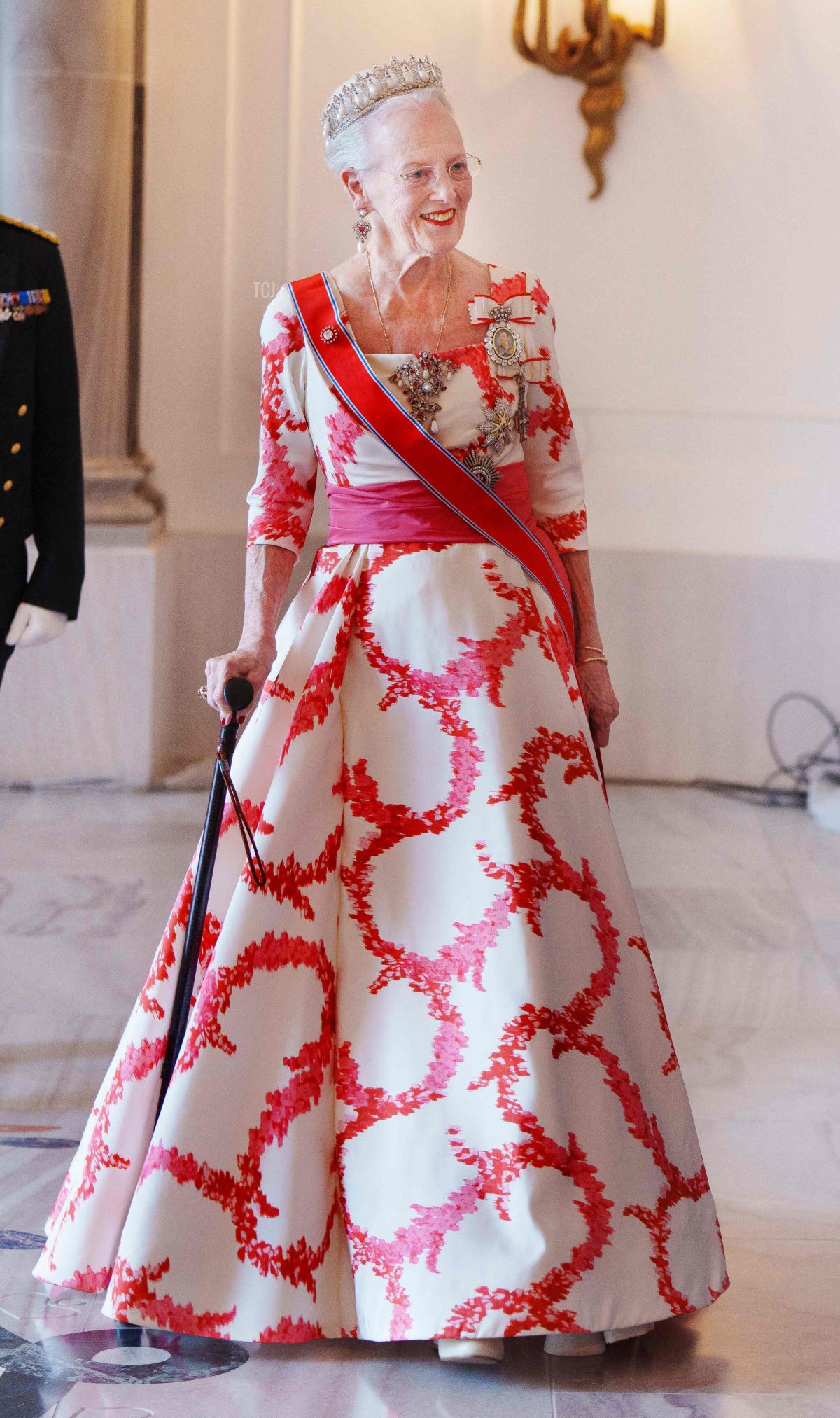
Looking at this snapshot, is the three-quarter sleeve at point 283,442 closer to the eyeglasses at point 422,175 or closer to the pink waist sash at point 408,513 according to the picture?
the pink waist sash at point 408,513

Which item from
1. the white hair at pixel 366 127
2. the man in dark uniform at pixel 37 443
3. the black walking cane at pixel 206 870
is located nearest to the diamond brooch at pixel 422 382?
the white hair at pixel 366 127

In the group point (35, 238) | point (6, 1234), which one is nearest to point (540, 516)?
point (35, 238)

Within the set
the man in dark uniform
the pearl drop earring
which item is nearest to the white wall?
the man in dark uniform

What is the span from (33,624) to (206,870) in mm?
663

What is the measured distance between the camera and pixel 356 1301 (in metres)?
1.71

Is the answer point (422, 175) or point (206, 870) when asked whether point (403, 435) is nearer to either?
point (422, 175)

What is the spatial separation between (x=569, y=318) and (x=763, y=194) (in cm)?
65

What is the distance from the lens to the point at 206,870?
1.76 metres

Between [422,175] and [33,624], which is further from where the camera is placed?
[33,624]

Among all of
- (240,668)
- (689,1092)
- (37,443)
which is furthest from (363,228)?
(689,1092)

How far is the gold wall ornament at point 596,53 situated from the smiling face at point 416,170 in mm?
2829

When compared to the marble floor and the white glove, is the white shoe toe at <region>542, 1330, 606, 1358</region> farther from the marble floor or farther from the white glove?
the white glove

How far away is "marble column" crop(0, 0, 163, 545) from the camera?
408 cm

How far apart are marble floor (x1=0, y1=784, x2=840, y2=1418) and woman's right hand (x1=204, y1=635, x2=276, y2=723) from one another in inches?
28.8
